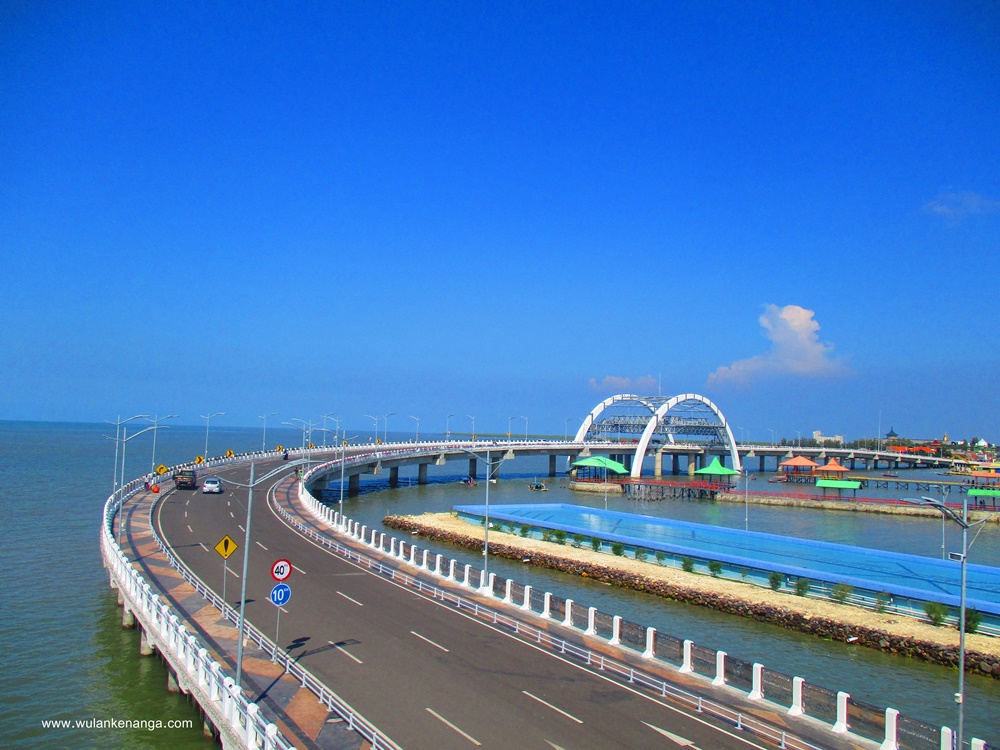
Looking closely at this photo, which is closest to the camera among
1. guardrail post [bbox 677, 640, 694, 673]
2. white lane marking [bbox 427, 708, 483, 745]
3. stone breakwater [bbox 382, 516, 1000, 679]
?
white lane marking [bbox 427, 708, 483, 745]

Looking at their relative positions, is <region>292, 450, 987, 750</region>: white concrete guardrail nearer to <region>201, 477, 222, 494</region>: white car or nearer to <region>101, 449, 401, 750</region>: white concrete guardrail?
<region>101, 449, 401, 750</region>: white concrete guardrail

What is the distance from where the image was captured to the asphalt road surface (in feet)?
58.5

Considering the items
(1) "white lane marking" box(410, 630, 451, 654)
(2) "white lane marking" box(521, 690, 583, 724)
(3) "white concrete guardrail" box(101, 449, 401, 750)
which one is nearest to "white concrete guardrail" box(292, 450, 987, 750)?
(2) "white lane marking" box(521, 690, 583, 724)

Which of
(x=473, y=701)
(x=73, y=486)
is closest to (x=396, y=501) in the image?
(x=73, y=486)

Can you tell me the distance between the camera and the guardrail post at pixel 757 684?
67.5 feet

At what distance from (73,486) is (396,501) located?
130 ft

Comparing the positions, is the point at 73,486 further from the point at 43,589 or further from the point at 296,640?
the point at 296,640

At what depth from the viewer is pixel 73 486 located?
286 ft

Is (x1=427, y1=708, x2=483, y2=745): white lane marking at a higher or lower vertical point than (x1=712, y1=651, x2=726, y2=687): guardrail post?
lower

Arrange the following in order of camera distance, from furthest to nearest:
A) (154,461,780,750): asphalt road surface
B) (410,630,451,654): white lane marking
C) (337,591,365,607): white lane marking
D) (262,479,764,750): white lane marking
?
1. (337,591,365,607): white lane marking
2. (410,630,451,654): white lane marking
3. (262,479,764,750): white lane marking
4. (154,461,780,750): asphalt road surface

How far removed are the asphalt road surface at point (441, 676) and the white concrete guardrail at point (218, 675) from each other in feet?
2.22

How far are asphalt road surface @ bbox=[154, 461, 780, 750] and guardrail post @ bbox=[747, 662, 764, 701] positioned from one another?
7.42ft

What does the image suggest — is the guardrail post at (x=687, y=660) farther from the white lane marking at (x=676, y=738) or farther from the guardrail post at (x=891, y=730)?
the guardrail post at (x=891, y=730)

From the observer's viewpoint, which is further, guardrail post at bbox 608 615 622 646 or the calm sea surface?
guardrail post at bbox 608 615 622 646
